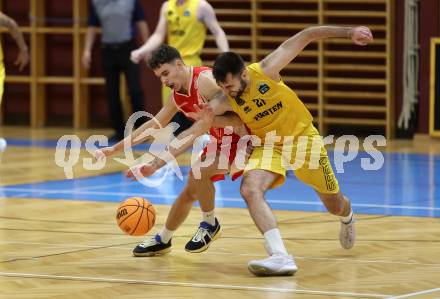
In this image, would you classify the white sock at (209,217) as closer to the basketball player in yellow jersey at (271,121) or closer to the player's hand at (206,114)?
the basketball player in yellow jersey at (271,121)

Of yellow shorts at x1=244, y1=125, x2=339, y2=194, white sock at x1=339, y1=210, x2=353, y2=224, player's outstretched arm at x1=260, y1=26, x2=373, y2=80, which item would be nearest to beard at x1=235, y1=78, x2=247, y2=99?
player's outstretched arm at x1=260, y1=26, x2=373, y2=80

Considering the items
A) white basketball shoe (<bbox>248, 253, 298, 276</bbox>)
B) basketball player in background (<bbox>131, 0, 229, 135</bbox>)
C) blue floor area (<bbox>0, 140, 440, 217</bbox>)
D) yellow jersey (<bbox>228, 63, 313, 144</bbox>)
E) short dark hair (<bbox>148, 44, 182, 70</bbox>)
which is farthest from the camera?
basketball player in background (<bbox>131, 0, 229, 135</bbox>)

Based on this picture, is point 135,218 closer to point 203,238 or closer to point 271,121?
point 203,238

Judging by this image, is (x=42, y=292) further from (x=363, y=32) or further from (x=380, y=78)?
(x=380, y=78)

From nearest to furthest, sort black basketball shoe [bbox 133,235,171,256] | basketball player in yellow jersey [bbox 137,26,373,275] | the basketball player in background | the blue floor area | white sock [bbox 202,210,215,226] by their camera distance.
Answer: basketball player in yellow jersey [bbox 137,26,373,275]
black basketball shoe [bbox 133,235,171,256]
white sock [bbox 202,210,215,226]
the blue floor area
the basketball player in background

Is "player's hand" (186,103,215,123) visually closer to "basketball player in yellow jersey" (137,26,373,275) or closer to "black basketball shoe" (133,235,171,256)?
"basketball player in yellow jersey" (137,26,373,275)

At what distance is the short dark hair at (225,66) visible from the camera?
735cm

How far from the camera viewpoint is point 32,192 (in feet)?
38.8

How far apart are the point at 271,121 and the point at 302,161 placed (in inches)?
13.7

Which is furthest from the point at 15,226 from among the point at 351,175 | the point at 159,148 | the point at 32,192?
the point at 159,148

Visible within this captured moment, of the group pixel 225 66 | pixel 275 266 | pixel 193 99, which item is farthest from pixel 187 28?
pixel 275 266

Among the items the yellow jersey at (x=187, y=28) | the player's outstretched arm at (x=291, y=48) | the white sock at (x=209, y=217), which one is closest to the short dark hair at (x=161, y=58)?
the player's outstretched arm at (x=291, y=48)

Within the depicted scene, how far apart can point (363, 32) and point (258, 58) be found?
34.1ft

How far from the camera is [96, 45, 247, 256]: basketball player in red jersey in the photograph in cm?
786
